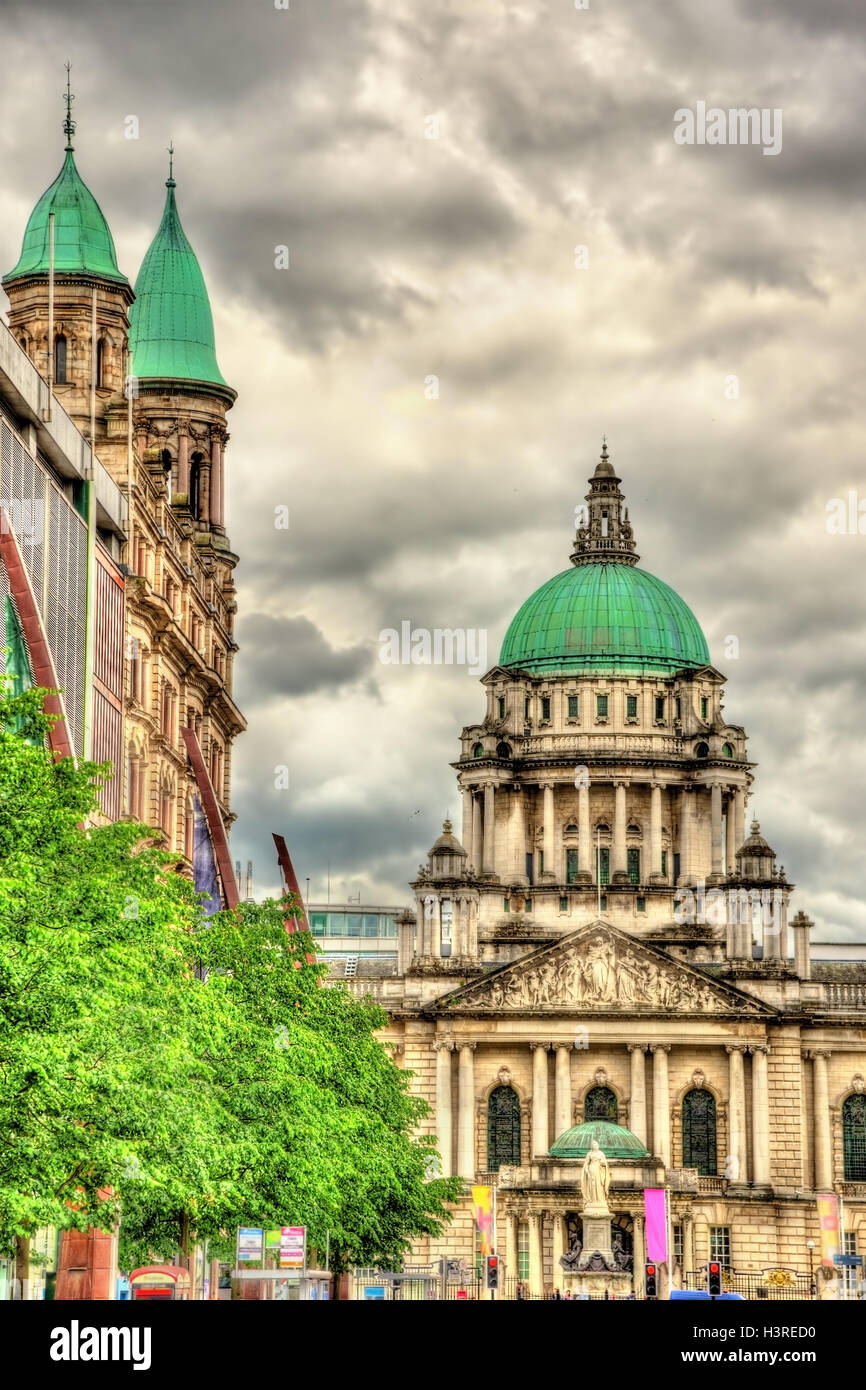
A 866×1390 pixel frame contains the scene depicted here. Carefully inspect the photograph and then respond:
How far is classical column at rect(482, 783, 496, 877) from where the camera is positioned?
16425 centimetres

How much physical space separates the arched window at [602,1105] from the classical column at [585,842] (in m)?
22.1

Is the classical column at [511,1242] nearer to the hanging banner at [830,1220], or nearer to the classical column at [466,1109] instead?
the classical column at [466,1109]

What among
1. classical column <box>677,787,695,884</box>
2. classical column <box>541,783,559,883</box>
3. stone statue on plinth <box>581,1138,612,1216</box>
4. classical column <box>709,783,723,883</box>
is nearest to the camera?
stone statue on plinth <box>581,1138,612,1216</box>

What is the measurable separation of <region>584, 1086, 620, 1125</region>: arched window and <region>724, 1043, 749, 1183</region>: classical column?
656 cm

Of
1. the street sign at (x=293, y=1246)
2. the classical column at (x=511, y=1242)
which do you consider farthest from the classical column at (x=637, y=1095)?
the street sign at (x=293, y=1246)

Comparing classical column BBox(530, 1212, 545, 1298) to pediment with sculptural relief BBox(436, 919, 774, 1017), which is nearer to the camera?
classical column BBox(530, 1212, 545, 1298)

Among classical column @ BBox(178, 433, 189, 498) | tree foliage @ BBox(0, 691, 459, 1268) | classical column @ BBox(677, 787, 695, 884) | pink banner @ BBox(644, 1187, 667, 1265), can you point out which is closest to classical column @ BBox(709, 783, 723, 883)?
classical column @ BBox(677, 787, 695, 884)

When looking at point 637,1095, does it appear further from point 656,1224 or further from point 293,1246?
point 293,1246

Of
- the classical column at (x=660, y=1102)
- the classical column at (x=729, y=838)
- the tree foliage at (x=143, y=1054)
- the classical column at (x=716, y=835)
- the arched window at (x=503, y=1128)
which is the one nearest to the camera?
the tree foliage at (x=143, y=1054)

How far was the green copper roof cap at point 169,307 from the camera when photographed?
11638 cm

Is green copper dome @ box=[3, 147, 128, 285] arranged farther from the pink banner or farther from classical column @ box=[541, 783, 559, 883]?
classical column @ box=[541, 783, 559, 883]
